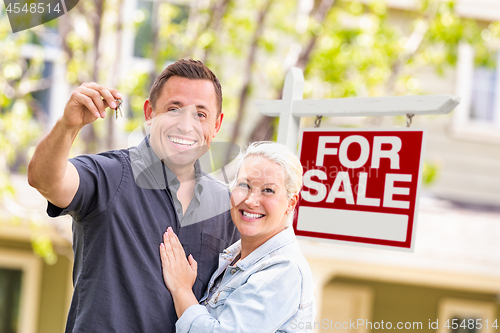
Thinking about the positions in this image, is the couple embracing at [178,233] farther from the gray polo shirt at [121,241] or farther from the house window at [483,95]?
the house window at [483,95]

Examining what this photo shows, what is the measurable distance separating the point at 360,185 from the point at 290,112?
39 centimetres

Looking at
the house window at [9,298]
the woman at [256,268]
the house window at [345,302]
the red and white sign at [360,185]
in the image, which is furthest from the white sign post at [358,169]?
the house window at [9,298]

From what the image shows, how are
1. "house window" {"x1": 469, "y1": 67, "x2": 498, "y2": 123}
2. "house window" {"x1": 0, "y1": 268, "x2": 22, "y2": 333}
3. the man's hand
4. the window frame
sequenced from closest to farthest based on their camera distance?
the man's hand < the window frame < "house window" {"x1": 0, "y1": 268, "x2": 22, "y2": 333} < "house window" {"x1": 469, "y1": 67, "x2": 498, "y2": 123}

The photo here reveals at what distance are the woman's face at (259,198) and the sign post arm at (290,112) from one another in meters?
0.43

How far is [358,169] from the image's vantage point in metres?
1.83

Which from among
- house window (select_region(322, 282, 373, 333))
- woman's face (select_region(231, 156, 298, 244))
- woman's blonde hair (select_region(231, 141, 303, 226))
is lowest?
house window (select_region(322, 282, 373, 333))

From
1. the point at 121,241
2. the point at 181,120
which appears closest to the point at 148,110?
the point at 181,120

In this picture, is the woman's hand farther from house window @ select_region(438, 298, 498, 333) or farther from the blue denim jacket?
house window @ select_region(438, 298, 498, 333)

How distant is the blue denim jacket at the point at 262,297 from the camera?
136 cm

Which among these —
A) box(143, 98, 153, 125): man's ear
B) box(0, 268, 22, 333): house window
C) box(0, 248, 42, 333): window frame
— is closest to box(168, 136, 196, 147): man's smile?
box(143, 98, 153, 125): man's ear

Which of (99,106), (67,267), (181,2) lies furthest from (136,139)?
(67,267)

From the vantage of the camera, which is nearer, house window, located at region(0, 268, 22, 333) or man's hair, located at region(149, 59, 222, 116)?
man's hair, located at region(149, 59, 222, 116)

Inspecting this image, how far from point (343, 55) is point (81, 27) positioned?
252cm

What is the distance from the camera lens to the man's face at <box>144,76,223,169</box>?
1543mm
